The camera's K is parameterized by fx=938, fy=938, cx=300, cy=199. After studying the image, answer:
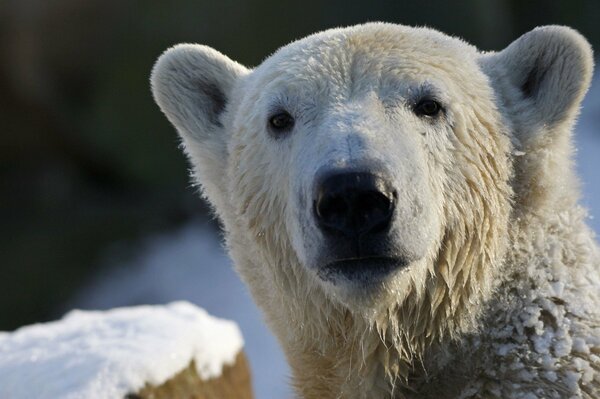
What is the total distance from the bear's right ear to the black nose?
1127 millimetres

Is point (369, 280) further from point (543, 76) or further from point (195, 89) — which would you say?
point (195, 89)

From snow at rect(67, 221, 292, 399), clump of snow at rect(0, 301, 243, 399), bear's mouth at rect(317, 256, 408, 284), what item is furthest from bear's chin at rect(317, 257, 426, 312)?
snow at rect(67, 221, 292, 399)

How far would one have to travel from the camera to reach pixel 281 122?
3.26 m

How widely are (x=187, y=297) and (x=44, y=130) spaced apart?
10.7 ft

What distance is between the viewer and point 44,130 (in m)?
12.9

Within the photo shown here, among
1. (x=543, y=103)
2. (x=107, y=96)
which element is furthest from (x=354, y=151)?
(x=107, y=96)

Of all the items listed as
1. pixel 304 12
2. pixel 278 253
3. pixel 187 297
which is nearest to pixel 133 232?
pixel 187 297

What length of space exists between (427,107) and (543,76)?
530 millimetres

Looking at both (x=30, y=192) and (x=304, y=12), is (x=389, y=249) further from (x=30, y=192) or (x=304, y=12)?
(x=30, y=192)

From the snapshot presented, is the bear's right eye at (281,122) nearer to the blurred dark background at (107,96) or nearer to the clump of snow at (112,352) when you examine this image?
the clump of snow at (112,352)

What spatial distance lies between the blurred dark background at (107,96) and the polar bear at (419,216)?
9.14 m

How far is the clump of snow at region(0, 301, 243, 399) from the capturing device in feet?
14.1

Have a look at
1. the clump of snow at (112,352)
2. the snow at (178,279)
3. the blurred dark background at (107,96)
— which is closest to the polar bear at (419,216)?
the clump of snow at (112,352)

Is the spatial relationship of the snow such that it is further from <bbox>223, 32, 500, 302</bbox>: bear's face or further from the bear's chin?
the bear's chin
